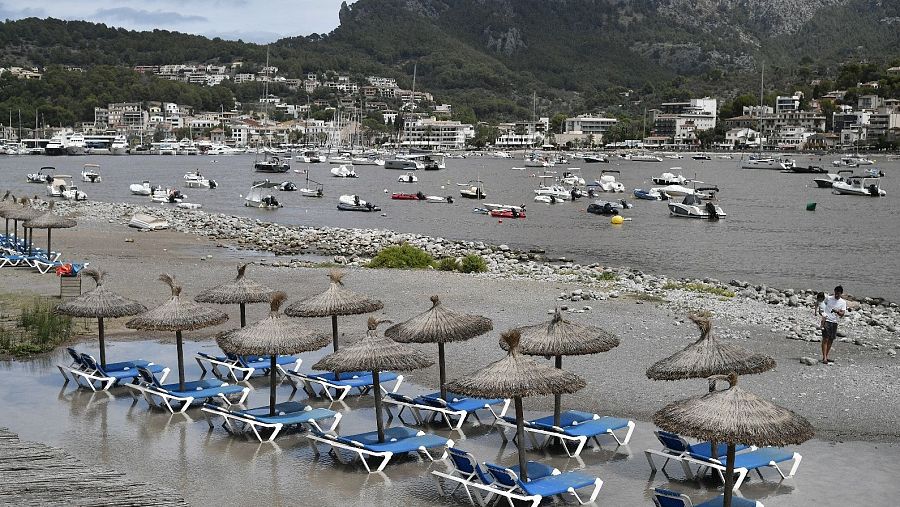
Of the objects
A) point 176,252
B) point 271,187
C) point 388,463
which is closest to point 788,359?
point 388,463

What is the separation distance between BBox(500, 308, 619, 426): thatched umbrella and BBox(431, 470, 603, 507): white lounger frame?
1.84m

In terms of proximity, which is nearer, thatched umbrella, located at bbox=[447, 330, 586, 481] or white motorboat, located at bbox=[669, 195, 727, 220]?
thatched umbrella, located at bbox=[447, 330, 586, 481]

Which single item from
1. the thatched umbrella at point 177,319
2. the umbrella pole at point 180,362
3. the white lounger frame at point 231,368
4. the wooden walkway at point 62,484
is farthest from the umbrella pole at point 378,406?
the white lounger frame at point 231,368

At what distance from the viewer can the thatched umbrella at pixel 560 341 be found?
43.2 feet

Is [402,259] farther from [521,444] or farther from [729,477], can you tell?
[729,477]

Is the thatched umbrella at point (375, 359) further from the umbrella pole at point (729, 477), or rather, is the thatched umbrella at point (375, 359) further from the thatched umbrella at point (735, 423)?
the umbrella pole at point (729, 477)

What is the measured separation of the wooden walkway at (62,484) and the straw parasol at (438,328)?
409 cm

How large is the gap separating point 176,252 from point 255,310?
633 inches

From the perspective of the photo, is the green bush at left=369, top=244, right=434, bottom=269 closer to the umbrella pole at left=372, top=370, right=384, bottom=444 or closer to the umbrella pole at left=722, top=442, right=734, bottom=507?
the umbrella pole at left=372, top=370, right=384, bottom=444

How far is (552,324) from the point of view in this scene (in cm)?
1342

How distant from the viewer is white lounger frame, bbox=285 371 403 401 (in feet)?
51.2

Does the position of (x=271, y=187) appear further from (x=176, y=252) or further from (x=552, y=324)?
(x=552, y=324)

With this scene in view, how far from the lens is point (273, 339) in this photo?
43.4 ft

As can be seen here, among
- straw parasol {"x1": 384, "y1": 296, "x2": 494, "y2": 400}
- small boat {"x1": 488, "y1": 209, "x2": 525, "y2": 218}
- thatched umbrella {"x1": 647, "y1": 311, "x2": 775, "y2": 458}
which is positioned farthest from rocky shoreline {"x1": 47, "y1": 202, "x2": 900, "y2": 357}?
small boat {"x1": 488, "y1": 209, "x2": 525, "y2": 218}
